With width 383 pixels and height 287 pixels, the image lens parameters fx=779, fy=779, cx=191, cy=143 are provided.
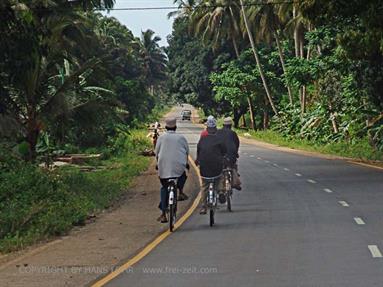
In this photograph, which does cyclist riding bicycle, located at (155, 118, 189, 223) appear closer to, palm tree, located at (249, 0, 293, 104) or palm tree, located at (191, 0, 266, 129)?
palm tree, located at (249, 0, 293, 104)

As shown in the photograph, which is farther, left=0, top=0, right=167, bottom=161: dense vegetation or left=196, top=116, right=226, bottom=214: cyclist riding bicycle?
left=0, top=0, right=167, bottom=161: dense vegetation

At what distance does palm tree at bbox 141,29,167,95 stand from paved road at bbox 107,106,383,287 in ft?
356

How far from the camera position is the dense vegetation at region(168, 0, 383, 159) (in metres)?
28.0

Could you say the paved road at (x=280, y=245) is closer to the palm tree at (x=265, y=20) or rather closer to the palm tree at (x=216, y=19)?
the palm tree at (x=265, y=20)

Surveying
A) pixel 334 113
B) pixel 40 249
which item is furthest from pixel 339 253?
pixel 334 113

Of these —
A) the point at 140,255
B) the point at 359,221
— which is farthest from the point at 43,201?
the point at 359,221

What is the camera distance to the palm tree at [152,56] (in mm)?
129000

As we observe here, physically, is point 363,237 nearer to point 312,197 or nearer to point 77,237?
point 77,237

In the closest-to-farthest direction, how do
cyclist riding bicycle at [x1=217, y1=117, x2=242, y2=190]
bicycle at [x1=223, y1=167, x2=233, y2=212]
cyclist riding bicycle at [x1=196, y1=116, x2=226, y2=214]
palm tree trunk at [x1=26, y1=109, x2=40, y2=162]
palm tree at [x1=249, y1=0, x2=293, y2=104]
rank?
1. cyclist riding bicycle at [x1=196, y1=116, x2=226, y2=214]
2. bicycle at [x1=223, y1=167, x2=233, y2=212]
3. cyclist riding bicycle at [x1=217, y1=117, x2=242, y2=190]
4. palm tree trunk at [x1=26, y1=109, x2=40, y2=162]
5. palm tree at [x1=249, y1=0, x2=293, y2=104]

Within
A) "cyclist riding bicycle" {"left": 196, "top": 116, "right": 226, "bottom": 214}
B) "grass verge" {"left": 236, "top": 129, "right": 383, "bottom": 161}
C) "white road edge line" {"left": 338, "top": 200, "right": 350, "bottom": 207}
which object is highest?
"cyclist riding bicycle" {"left": 196, "top": 116, "right": 226, "bottom": 214}

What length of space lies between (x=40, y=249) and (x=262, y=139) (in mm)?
56573

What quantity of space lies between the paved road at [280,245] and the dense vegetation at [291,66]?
741 centimetres

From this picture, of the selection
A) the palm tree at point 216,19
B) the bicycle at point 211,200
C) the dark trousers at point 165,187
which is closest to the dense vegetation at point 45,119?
the dark trousers at point 165,187

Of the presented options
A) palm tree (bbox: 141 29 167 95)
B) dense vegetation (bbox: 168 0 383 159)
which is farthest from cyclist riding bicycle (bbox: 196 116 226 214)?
palm tree (bbox: 141 29 167 95)
